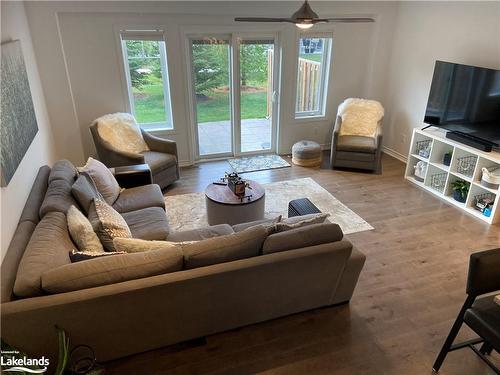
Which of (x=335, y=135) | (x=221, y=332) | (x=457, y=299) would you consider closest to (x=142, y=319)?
(x=221, y=332)

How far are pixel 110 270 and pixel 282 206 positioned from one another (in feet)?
9.06

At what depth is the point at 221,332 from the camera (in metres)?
2.71

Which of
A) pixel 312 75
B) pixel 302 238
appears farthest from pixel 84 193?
pixel 312 75

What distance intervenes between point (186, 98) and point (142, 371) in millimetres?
3986

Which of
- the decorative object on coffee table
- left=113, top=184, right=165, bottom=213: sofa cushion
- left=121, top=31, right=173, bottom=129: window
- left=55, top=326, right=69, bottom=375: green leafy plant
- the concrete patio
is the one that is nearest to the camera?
left=55, top=326, right=69, bottom=375: green leafy plant

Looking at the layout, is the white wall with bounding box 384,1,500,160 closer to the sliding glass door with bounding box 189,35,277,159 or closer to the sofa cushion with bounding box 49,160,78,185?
the sliding glass door with bounding box 189,35,277,159

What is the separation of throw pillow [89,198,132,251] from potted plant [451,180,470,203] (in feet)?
13.5

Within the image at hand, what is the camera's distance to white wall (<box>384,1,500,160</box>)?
4.46 meters

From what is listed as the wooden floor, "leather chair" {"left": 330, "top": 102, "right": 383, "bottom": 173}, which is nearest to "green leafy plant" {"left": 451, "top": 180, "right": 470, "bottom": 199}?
the wooden floor

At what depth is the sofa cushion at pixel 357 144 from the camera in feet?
17.8

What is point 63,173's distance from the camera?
3414 mm

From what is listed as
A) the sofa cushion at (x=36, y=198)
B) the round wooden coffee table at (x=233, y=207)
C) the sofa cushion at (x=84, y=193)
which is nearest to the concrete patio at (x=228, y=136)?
the round wooden coffee table at (x=233, y=207)

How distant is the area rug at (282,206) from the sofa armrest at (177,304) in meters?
1.60

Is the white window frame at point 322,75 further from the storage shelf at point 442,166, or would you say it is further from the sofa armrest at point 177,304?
the sofa armrest at point 177,304
